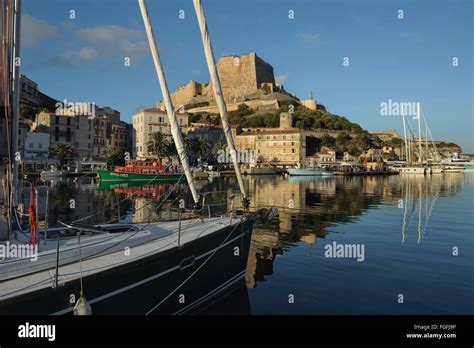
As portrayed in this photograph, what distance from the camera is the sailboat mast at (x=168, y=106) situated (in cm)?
1159

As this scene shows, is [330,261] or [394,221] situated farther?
[394,221]

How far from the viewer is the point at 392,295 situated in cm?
1128

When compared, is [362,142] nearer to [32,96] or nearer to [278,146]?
[278,146]

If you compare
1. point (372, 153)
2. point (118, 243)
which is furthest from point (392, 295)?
point (372, 153)

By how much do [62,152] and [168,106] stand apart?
77654 millimetres

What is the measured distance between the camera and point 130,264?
316 inches

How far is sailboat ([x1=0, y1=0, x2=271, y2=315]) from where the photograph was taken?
6.88m

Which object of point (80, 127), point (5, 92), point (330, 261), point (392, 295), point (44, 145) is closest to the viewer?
point (5, 92)

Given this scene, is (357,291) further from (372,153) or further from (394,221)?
(372,153)

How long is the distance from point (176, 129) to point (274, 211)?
4.54 meters

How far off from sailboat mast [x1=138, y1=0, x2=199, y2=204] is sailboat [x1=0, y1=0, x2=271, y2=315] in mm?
30

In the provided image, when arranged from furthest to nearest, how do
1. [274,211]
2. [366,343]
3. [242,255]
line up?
[274,211], [242,255], [366,343]

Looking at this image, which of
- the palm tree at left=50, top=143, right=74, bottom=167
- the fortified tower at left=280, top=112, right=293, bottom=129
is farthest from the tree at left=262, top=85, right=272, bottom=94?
the palm tree at left=50, top=143, right=74, bottom=167

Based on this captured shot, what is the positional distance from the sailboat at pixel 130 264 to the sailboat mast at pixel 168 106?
1.2 inches
